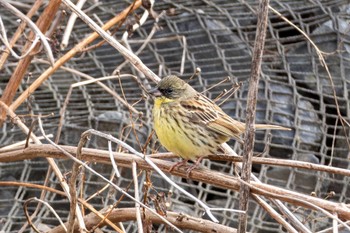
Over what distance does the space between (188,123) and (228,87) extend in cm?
253

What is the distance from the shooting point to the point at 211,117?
3.97 m

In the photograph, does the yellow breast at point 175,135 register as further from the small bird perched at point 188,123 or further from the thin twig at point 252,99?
the thin twig at point 252,99

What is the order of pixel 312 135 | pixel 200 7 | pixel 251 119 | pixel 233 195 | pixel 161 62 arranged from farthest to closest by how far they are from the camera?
pixel 200 7
pixel 161 62
pixel 312 135
pixel 233 195
pixel 251 119

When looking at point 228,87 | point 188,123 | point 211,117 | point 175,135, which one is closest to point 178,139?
point 175,135

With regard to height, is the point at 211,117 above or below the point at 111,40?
below

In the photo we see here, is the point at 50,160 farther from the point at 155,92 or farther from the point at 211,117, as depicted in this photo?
the point at 211,117

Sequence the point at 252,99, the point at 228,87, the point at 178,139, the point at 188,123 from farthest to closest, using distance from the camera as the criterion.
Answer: the point at 228,87 → the point at 188,123 → the point at 178,139 → the point at 252,99

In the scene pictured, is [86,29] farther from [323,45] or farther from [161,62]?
[323,45]

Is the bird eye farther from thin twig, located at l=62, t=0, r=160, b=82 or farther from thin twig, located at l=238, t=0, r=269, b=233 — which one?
thin twig, located at l=238, t=0, r=269, b=233

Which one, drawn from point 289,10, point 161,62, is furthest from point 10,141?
point 289,10

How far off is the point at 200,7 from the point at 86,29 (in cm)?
99

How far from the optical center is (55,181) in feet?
18.2

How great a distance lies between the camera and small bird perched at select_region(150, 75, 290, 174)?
12.4 ft

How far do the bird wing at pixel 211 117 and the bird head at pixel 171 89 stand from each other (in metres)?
0.04
